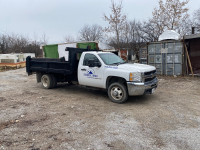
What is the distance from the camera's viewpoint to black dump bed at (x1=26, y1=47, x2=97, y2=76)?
7348 millimetres

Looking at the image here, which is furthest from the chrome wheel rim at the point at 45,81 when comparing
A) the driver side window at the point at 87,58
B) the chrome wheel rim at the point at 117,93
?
the chrome wheel rim at the point at 117,93

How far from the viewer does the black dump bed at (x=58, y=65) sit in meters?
7.35

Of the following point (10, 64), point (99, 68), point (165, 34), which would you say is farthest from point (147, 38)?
point (99, 68)

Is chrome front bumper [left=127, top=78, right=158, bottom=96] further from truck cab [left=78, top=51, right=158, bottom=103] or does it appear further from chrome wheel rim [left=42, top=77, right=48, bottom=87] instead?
chrome wheel rim [left=42, top=77, right=48, bottom=87]

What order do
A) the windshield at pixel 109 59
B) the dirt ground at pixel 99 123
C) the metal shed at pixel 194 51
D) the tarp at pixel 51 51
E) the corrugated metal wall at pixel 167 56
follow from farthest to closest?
the tarp at pixel 51 51
the metal shed at pixel 194 51
the corrugated metal wall at pixel 167 56
the windshield at pixel 109 59
the dirt ground at pixel 99 123

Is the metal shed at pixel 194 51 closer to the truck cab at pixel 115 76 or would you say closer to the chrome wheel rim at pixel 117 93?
the truck cab at pixel 115 76

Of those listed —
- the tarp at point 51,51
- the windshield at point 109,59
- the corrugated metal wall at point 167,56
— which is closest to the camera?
the windshield at point 109,59

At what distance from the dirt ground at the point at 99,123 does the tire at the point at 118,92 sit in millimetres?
285

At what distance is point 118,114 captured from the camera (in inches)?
202

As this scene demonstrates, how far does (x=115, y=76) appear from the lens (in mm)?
6250

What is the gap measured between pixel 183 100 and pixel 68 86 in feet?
19.8

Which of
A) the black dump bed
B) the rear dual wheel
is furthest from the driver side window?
the rear dual wheel

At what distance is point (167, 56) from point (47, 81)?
911cm

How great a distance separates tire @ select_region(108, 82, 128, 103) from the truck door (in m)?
0.55
